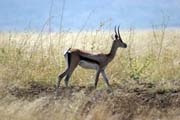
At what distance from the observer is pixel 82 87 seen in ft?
30.7

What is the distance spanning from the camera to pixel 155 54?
39.7 feet

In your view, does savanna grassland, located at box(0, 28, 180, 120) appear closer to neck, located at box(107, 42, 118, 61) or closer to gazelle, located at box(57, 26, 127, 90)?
gazelle, located at box(57, 26, 127, 90)

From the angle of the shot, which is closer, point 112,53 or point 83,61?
point 83,61

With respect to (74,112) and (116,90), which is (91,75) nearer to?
(116,90)

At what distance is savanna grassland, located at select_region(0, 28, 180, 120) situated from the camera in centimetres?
746

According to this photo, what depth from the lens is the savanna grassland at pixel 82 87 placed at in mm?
7457

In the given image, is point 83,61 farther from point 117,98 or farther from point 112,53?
point 117,98

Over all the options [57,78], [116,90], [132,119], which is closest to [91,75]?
[57,78]

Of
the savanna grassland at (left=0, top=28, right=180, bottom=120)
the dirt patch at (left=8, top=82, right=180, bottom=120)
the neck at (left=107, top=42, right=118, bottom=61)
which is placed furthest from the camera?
the neck at (left=107, top=42, right=118, bottom=61)

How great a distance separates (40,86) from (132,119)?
271 centimetres

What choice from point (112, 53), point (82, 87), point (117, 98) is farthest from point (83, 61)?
point (117, 98)

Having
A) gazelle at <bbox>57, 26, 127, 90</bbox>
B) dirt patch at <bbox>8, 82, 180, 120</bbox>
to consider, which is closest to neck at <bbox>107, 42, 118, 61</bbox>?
gazelle at <bbox>57, 26, 127, 90</bbox>

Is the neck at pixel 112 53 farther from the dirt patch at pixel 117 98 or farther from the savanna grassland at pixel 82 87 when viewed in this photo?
the dirt patch at pixel 117 98

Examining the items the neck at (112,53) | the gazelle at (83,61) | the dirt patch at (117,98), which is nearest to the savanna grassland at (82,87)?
the dirt patch at (117,98)
